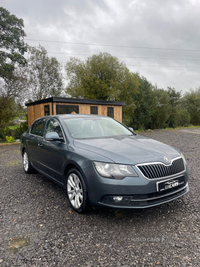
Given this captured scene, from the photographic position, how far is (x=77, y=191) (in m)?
3.23

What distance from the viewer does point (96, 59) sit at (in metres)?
29.0

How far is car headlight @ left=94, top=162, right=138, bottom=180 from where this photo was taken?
2.71 m

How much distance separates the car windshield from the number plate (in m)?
1.51

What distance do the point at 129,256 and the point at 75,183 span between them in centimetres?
133

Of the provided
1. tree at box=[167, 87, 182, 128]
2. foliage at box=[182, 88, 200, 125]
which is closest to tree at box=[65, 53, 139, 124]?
tree at box=[167, 87, 182, 128]

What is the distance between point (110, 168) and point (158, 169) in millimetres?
645

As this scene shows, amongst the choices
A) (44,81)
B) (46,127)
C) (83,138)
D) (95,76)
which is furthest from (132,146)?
(44,81)

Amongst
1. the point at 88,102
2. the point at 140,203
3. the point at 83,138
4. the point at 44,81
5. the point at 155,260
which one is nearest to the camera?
the point at 155,260

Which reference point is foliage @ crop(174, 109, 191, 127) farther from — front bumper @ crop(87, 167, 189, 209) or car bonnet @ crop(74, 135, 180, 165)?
front bumper @ crop(87, 167, 189, 209)

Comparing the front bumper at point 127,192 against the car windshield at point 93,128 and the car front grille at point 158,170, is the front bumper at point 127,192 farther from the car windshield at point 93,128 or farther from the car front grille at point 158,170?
the car windshield at point 93,128

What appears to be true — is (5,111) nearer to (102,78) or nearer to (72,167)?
(72,167)

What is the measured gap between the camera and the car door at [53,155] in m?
3.67

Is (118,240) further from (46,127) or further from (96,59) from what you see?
(96,59)

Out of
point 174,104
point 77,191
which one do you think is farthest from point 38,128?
point 174,104
